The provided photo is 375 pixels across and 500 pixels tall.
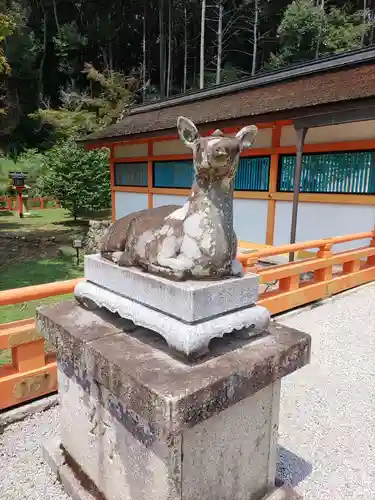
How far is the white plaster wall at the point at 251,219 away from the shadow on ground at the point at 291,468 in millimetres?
5641

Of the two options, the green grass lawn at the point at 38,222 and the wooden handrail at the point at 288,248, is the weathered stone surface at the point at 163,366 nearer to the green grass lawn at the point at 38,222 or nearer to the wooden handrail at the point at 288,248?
the wooden handrail at the point at 288,248

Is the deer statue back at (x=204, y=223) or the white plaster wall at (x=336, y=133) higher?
the white plaster wall at (x=336, y=133)

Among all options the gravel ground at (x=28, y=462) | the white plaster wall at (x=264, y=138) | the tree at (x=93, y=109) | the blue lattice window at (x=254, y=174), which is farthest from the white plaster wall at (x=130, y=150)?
the tree at (x=93, y=109)

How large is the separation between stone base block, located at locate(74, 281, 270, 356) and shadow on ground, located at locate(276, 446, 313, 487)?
1.07 meters

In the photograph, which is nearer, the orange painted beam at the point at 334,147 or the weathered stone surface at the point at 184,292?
the weathered stone surface at the point at 184,292

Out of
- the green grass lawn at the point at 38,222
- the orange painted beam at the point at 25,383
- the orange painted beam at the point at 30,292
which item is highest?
the orange painted beam at the point at 30,292

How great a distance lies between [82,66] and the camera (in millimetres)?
28125

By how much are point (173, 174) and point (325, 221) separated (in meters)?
4.36

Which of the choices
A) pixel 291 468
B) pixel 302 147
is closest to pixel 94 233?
pixel 302 147

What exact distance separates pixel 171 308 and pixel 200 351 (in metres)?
0.22

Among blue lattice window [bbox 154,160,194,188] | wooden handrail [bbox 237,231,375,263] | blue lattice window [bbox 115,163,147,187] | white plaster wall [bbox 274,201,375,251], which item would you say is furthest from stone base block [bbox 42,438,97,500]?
blue lattice window [bbox 115,163,147,187]

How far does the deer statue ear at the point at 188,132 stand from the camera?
1647mm

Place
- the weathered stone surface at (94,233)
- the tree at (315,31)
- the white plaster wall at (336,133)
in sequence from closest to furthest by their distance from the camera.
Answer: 1. the white plaster wall at (336,133)
2. the weathered stone surface at (94,233)
3. the tree at (315,31)

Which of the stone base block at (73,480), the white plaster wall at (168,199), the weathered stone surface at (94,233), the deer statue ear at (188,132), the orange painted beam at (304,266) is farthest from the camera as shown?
the weathered stone surface at (94,233)
